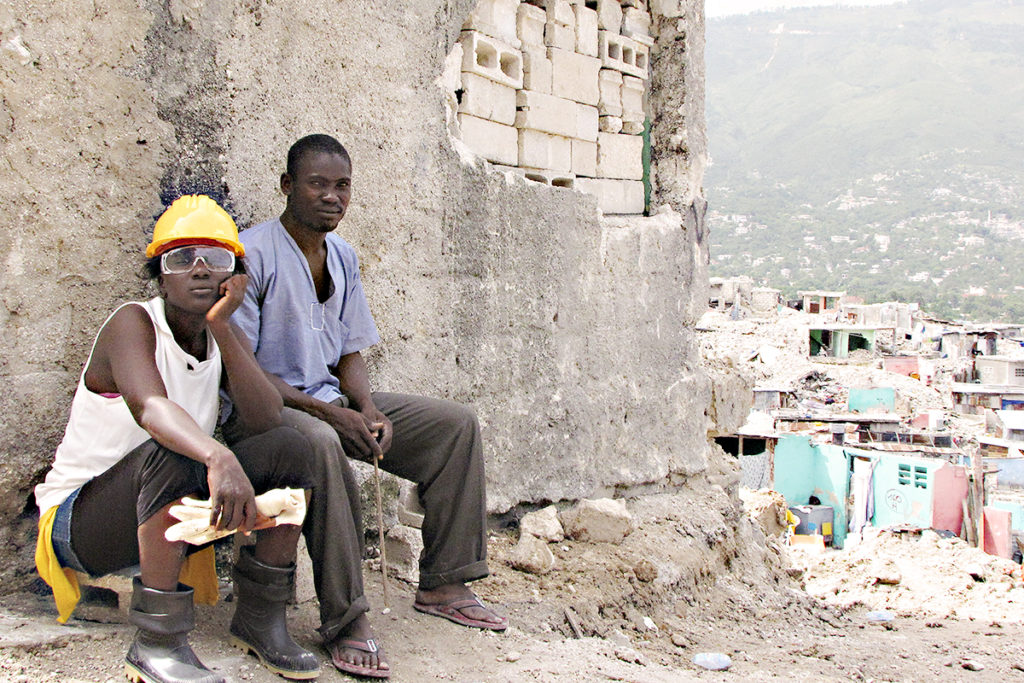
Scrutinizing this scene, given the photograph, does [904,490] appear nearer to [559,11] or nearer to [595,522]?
[595,522]

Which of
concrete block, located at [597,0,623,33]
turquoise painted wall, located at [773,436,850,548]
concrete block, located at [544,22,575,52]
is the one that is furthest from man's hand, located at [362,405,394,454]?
turquoise painted wall, located at [773,436,850,548]

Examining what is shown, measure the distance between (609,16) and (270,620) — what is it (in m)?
3.49

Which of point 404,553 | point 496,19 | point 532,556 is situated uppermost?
point 496,19

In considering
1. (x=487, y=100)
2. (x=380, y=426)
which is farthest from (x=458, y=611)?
(x=487, y=100)

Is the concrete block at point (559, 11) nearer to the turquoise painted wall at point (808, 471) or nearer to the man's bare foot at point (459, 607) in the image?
the man's bare foot at point (459, 607)

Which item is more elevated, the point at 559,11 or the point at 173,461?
the point at 559,11

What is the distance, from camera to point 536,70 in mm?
4426

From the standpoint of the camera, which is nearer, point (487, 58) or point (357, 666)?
point (357, 666)

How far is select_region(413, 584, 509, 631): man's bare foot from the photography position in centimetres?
300

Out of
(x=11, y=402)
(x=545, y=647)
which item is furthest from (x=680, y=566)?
(x=11, y=402)

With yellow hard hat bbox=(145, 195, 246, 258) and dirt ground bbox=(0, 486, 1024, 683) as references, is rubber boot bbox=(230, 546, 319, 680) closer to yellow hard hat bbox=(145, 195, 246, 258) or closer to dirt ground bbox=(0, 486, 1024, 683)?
dirt ground bbox=(0, 486, 1024, 683)

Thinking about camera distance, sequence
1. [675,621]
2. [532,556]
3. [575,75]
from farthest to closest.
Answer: [575,75] → [675,621] → [532,556]

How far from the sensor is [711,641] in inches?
154

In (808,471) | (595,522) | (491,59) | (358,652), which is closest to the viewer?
(358,652)
